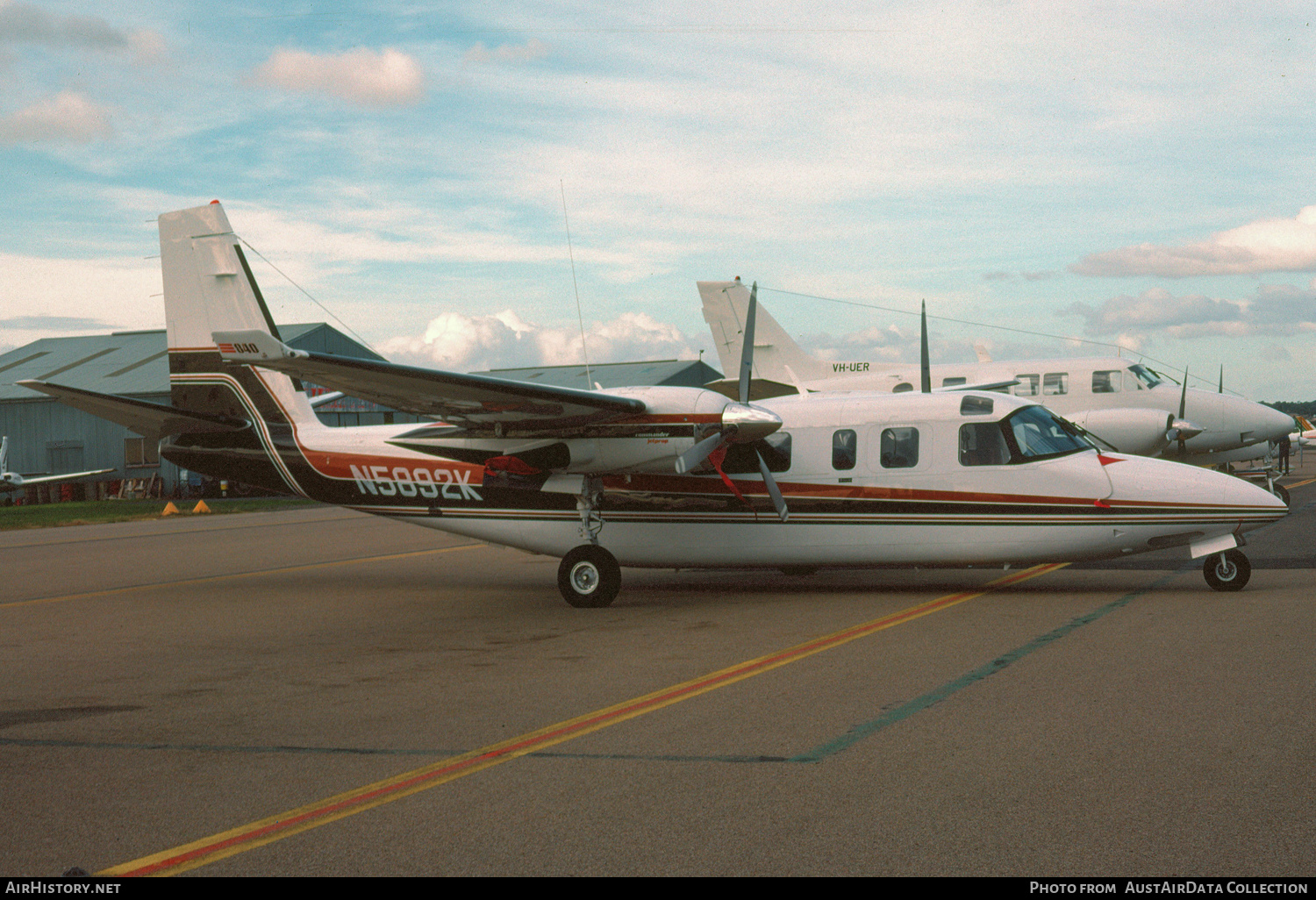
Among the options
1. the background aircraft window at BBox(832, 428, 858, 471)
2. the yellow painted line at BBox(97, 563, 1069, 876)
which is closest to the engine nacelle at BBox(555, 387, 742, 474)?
the background aircraft window at BBox(832, 428, 858, 471)

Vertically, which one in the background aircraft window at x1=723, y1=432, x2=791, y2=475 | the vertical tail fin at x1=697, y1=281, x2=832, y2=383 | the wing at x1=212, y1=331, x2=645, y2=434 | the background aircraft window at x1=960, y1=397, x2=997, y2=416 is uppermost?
the vertical tail fin at x1=697, y1=281, x2=832, y2=383

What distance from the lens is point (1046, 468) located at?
12633 mm

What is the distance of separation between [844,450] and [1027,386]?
46.2 feet

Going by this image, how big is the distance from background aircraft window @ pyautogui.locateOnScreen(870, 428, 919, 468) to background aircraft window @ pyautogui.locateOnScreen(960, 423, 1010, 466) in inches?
21.4

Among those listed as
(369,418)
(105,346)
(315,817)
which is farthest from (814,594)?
(105,346)

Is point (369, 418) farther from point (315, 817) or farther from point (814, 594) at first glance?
point (315, 817)

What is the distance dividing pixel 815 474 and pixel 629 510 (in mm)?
2353

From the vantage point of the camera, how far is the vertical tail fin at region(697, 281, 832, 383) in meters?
29.4

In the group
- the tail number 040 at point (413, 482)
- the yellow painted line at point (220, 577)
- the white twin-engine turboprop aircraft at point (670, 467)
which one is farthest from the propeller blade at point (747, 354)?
the yellow painted line at point (220, 577)

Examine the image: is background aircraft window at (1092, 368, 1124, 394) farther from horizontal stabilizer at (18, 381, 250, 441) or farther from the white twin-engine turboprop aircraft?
horizontal stabilizer at (18, 381, 250, 441)

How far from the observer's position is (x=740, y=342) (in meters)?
29.5

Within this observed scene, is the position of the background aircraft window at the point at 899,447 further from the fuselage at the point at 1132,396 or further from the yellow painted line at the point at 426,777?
the fuselage at the point at 1132,396

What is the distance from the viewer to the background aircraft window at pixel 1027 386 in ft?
84.7

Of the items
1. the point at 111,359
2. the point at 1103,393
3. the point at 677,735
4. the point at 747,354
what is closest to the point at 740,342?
the point at 1103,393
